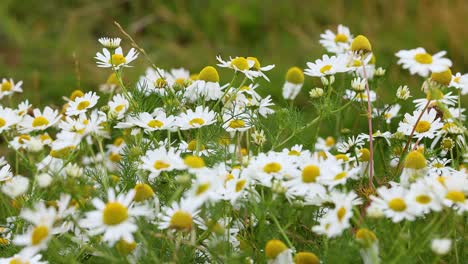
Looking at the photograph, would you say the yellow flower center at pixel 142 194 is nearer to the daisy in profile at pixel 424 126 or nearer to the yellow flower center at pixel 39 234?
the yellow flower center at pixel 39 234

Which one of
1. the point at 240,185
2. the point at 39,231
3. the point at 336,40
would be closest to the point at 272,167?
the point at 240,185

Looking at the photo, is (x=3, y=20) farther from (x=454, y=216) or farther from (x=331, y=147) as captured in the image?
(x=454, y=216)

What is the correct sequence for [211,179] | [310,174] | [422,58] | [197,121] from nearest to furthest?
[211,179]
[310,174]
[422,58]
[197,121]

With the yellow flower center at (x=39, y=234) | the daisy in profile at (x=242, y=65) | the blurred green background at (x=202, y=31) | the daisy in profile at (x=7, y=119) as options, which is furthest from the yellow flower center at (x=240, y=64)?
the blurred green background at (x=202, y=31)

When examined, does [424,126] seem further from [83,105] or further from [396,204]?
[83,105]

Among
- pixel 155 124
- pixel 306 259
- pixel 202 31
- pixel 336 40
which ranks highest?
pixel 202 31

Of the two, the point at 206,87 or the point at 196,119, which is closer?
the point at 196,119

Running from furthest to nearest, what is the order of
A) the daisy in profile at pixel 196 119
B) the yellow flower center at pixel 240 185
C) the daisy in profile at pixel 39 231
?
the daisy in profile at pixel 196 119 → the yellow flower center at pixel 240 185 → the daisy in profile at pixel 39 231
